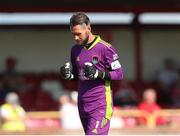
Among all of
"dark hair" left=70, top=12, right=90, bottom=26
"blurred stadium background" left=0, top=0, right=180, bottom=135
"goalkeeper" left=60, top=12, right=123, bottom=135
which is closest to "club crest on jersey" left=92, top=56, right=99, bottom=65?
"goalkeeper" left=60, top=12, right=123, bottom=135

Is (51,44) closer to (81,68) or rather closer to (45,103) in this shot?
(45,103)

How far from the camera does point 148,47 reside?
1432cm

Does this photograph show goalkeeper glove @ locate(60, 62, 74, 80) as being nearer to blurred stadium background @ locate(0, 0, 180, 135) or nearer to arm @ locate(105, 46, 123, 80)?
arm @ locate(105, 46, 123, 80)

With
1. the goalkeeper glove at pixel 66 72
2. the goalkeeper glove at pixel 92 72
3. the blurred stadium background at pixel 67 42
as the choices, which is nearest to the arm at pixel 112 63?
the goalkeeper glove at pixel 92 72

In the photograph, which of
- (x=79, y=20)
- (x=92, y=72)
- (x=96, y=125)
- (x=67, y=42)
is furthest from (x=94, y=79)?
(x=67, y=42)

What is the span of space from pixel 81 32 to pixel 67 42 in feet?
26.2

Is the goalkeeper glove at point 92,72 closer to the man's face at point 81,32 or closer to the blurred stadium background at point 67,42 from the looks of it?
the man's face at point 81,32

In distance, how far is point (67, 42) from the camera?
14117mm

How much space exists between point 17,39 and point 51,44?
67 cm

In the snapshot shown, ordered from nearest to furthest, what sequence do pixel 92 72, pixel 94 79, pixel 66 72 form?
1. pixel 92 72
2. pixel 94 79
3. pixel 66 72

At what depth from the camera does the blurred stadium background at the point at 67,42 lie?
44.3 feet

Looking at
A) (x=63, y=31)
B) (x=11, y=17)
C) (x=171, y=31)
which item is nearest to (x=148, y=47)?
(x=171, y=31)

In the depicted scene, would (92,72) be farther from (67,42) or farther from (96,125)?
(67,42)

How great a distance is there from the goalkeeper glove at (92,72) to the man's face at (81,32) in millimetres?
219
